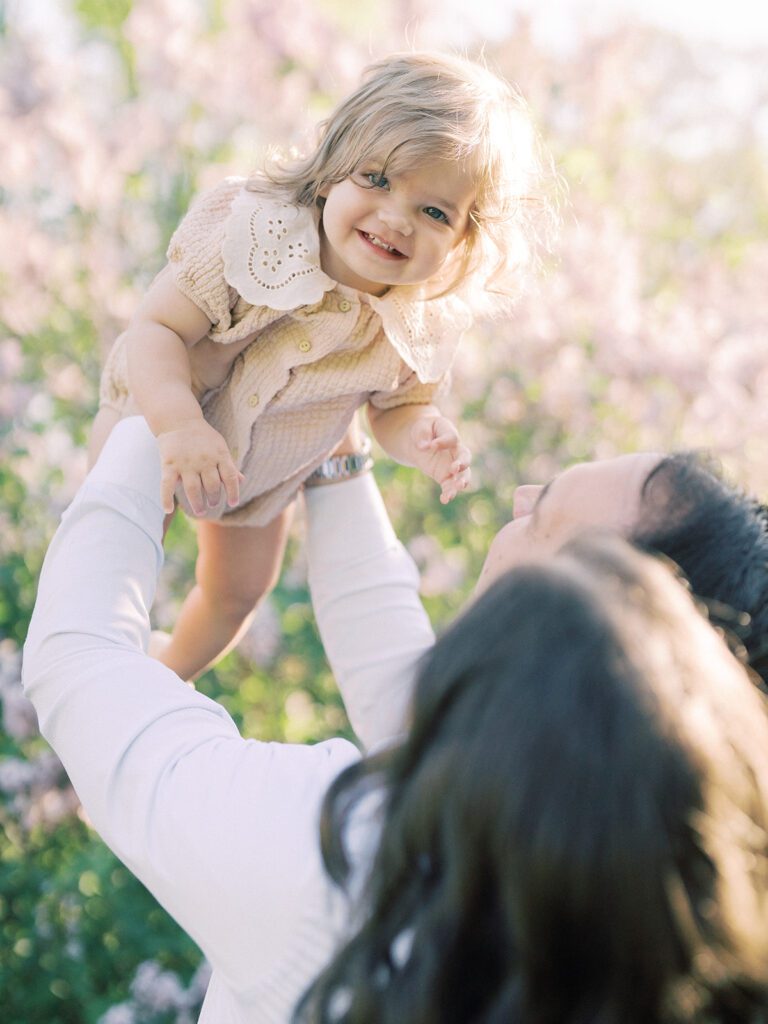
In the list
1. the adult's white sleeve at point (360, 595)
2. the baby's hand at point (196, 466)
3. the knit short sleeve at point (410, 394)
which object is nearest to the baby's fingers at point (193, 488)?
the baby's hand at point (196, 466)

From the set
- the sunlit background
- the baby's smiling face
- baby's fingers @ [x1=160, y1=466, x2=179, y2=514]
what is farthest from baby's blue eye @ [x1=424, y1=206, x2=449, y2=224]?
the sunlit background

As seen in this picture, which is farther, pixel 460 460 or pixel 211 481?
pixel 460 460

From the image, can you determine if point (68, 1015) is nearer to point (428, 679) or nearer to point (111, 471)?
point (111, 471)

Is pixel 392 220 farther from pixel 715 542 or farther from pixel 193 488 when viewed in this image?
pixel 715 542

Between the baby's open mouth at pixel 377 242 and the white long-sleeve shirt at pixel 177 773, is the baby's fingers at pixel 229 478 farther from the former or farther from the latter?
the baby's open mouth at pixel 377 242

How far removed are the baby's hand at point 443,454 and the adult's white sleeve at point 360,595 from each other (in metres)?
0.11

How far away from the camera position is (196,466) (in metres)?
1.32

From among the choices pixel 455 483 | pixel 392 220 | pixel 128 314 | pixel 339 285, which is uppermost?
pixel 392 220

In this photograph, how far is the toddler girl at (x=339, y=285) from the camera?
147cm

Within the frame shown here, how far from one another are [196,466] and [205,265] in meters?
0.31

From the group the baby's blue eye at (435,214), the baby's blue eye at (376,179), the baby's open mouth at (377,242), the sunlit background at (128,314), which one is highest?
the baby's blue eye at (376,179)

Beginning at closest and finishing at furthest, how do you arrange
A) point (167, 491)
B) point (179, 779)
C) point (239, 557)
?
1. point (179, 779)
2. point (167, 491)
3. point (239, 557)

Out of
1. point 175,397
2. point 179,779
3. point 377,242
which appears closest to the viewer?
point 179,779

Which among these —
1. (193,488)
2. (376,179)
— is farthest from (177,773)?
(376,179)
